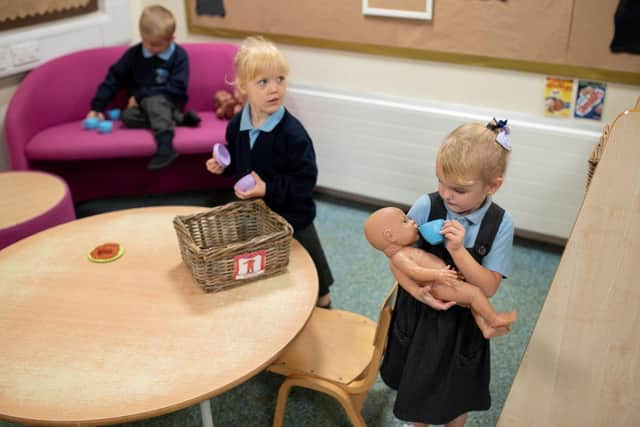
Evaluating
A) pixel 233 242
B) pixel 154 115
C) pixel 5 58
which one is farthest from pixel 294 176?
pixel 5 58

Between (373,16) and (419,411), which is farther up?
(373,16)

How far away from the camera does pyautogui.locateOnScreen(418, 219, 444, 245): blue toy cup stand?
1530mm

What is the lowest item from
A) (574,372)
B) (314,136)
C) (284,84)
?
(314,136)

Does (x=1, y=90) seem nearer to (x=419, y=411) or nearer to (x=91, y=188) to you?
(x=91, y=188)

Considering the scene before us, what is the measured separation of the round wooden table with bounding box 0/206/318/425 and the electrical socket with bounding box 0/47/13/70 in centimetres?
157

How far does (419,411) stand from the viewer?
1.79 metres

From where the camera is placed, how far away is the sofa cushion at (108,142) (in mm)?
3270

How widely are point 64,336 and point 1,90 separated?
2.20m

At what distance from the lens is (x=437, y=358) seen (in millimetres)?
1715

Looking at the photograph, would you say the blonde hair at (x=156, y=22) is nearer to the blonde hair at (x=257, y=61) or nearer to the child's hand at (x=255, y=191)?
the blonde hair at (x=257, y=61)

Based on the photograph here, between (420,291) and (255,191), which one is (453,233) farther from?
(255,191)

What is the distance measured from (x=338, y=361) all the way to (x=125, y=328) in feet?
2.08

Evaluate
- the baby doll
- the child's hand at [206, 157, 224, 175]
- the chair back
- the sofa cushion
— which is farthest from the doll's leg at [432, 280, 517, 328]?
the sofa cushion

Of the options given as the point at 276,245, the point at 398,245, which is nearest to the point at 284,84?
the point at 276,245
